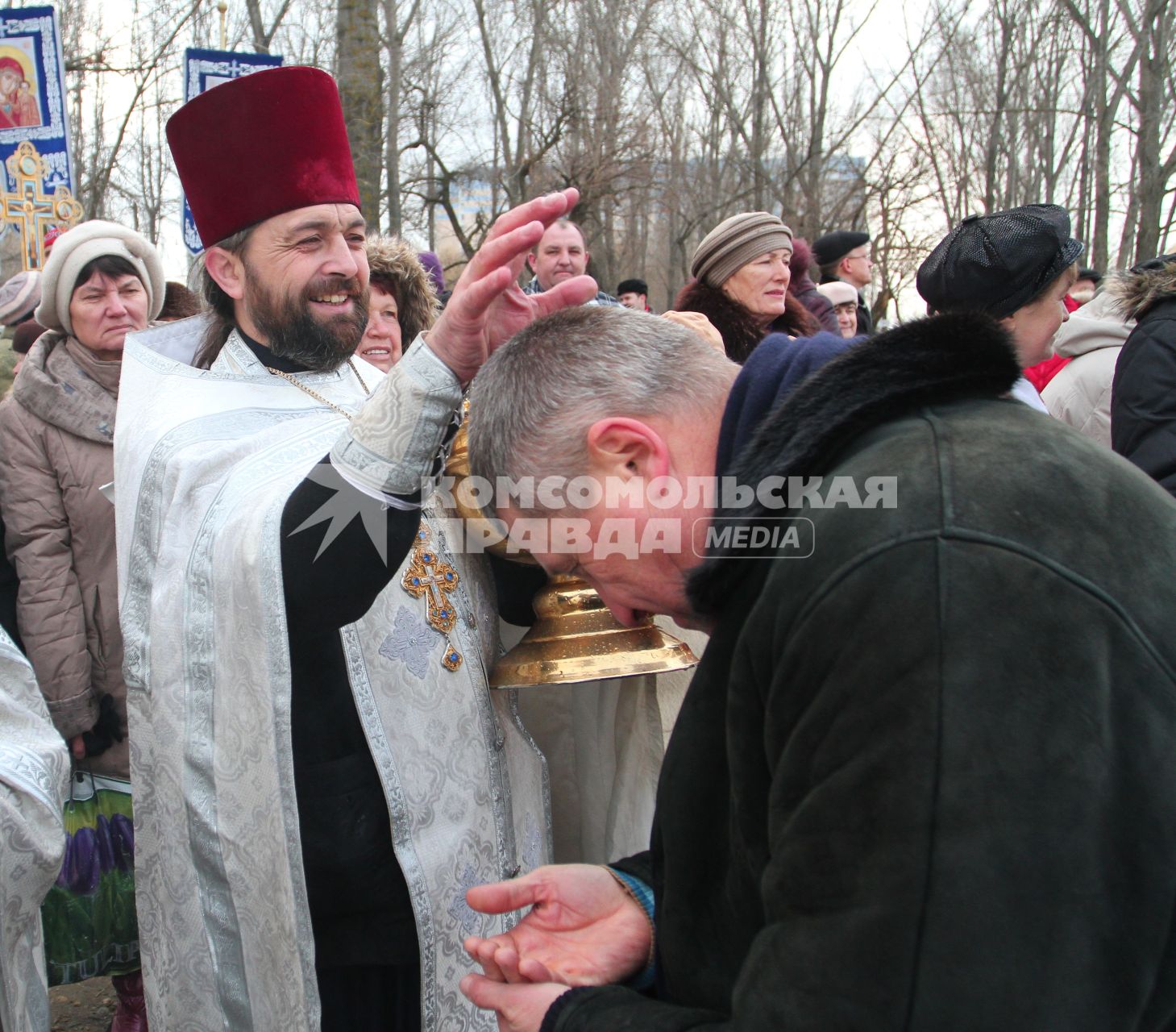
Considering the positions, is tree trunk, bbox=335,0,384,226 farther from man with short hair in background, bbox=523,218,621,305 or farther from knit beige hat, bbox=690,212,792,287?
knit beige hat, bbox=690,212,792,287

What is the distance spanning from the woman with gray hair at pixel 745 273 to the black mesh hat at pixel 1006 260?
2.85 feet

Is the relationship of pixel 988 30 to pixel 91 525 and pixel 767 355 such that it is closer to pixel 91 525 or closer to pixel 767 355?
pixel 91 525

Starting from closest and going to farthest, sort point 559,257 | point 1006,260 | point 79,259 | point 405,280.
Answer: point 1006,260 → point 405,280 → point 79,259 → point 559,257

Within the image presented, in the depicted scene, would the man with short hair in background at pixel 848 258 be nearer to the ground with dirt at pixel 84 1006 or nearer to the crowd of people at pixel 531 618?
the crowd of people at pixel 531 618

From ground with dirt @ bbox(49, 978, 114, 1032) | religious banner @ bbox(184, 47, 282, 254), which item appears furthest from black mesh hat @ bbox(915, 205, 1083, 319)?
religious banner @ bbox(184, 47, 282, 254)

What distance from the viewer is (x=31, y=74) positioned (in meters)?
7.28

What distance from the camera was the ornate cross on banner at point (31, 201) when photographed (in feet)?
24.5

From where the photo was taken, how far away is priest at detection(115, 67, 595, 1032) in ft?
6.11

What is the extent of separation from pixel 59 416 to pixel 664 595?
2.68 meters

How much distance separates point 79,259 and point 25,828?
7.77ft

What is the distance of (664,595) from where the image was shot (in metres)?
1.41

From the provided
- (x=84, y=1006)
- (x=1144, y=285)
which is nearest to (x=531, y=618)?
(x=1144, y=285)

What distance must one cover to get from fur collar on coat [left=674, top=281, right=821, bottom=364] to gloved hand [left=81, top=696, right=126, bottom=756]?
2.31 metres

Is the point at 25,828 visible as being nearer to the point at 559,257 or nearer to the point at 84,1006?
the point at 84,1006
